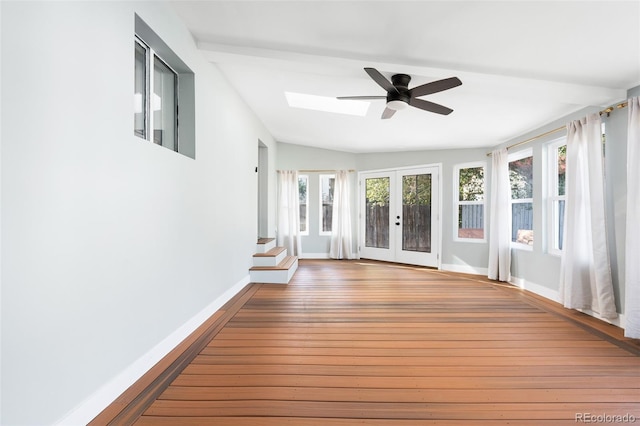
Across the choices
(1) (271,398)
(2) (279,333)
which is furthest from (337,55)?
(1) (271,398)

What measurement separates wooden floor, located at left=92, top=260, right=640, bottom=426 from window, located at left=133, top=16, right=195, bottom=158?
1711 millimetres

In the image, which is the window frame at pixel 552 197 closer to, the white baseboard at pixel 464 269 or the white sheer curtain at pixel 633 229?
the white sheer curtain at pixel 633 229

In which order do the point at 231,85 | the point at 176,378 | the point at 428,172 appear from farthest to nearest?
the point at 428,172
the point at 231,85
the point at 176,378

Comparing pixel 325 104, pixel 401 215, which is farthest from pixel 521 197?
pixel 325 104

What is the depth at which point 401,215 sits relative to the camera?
6.33m

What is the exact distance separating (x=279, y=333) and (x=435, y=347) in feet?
4.32

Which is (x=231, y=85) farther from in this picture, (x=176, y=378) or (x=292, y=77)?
(x=176, y=378)

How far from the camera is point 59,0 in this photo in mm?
1374

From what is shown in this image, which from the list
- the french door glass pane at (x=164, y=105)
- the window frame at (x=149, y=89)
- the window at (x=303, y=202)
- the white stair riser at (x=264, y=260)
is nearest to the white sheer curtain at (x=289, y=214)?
the window at (x=303, y=202)

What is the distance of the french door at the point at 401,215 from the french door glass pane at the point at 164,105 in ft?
15.3

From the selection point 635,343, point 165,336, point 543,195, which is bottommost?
point 635,343

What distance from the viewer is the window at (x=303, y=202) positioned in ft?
22.5

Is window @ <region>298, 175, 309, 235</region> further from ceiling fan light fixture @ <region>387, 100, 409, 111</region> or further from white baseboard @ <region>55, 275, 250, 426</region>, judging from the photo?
white baseboard @ <region>55, 275, 250, 426</region>

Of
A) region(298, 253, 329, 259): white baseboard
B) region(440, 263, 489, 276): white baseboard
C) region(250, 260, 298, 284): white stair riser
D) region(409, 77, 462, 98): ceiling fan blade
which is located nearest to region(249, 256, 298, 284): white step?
region(250, 260, 298, 284): white stair riser
